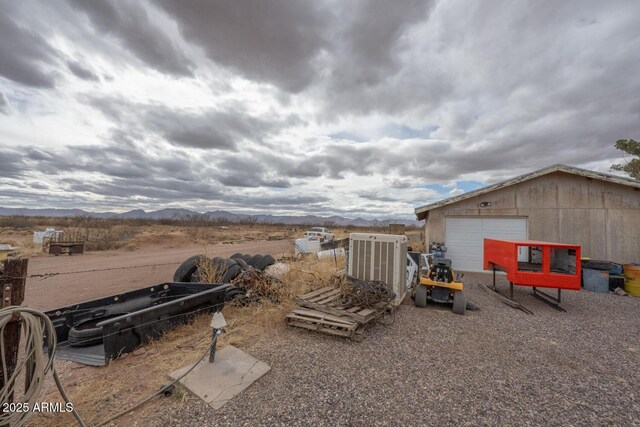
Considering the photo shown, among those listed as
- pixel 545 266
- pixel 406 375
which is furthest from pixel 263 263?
pixel 545 266

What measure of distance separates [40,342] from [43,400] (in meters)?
1.59

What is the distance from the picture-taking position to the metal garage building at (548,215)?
991 cm

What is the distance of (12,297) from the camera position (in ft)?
8.10

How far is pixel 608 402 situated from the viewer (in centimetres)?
318

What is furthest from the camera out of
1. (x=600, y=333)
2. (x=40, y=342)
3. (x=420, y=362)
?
(x=600, y=333)

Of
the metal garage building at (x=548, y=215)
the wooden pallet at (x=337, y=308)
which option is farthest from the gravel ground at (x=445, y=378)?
the metal garage building at (x=548, y=215)

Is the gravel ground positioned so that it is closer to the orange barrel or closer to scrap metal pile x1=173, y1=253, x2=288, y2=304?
scrap metal pile x1=173, y1=253, x2=288, y2=304

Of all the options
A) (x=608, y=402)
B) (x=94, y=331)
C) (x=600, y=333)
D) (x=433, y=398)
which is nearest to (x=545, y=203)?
(x=600, y=333)

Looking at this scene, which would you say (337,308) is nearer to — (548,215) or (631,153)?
(548,215)

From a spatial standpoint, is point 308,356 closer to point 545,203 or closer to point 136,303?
point 136,303

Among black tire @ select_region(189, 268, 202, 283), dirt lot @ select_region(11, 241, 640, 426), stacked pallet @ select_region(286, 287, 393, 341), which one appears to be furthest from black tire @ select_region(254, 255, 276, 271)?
stacked pallet @ select_region(286, 287, 393, 341)

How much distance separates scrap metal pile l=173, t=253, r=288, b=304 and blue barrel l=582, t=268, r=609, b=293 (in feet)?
31.6

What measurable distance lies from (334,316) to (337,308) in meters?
0.24

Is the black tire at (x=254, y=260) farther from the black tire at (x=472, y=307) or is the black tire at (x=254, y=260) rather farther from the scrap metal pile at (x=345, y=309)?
the black tire at (x=472, y=307)
